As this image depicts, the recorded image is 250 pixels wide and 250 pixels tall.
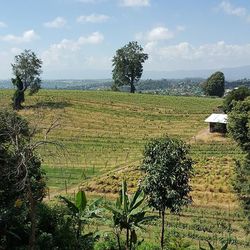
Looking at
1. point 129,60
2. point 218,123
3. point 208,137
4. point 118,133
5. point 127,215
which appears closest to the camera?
point 127,215

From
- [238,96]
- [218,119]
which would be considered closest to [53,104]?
[218,119]

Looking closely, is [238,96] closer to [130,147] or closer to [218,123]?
[218,123]

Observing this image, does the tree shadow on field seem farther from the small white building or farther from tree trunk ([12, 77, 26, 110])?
the small white building

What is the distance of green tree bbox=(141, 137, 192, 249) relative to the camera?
88.9 ft

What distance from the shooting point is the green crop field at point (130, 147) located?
33.8 m

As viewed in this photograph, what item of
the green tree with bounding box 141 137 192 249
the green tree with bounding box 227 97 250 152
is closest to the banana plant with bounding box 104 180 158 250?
the green tree with bounding box 141 137 192 249

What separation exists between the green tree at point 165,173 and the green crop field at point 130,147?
4.98 meters

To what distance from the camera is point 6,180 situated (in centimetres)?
2305

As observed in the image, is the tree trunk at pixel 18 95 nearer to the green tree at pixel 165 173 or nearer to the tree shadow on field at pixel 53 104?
the tree shadow on field at pixel 53 104

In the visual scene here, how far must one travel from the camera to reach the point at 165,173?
2712cm

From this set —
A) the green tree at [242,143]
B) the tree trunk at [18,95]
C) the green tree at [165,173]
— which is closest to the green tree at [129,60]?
the tree trunk at [18,95]

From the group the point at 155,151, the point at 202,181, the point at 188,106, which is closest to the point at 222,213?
the point at 202,181

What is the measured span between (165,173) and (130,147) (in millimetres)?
32609

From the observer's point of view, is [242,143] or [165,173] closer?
[165,173]
